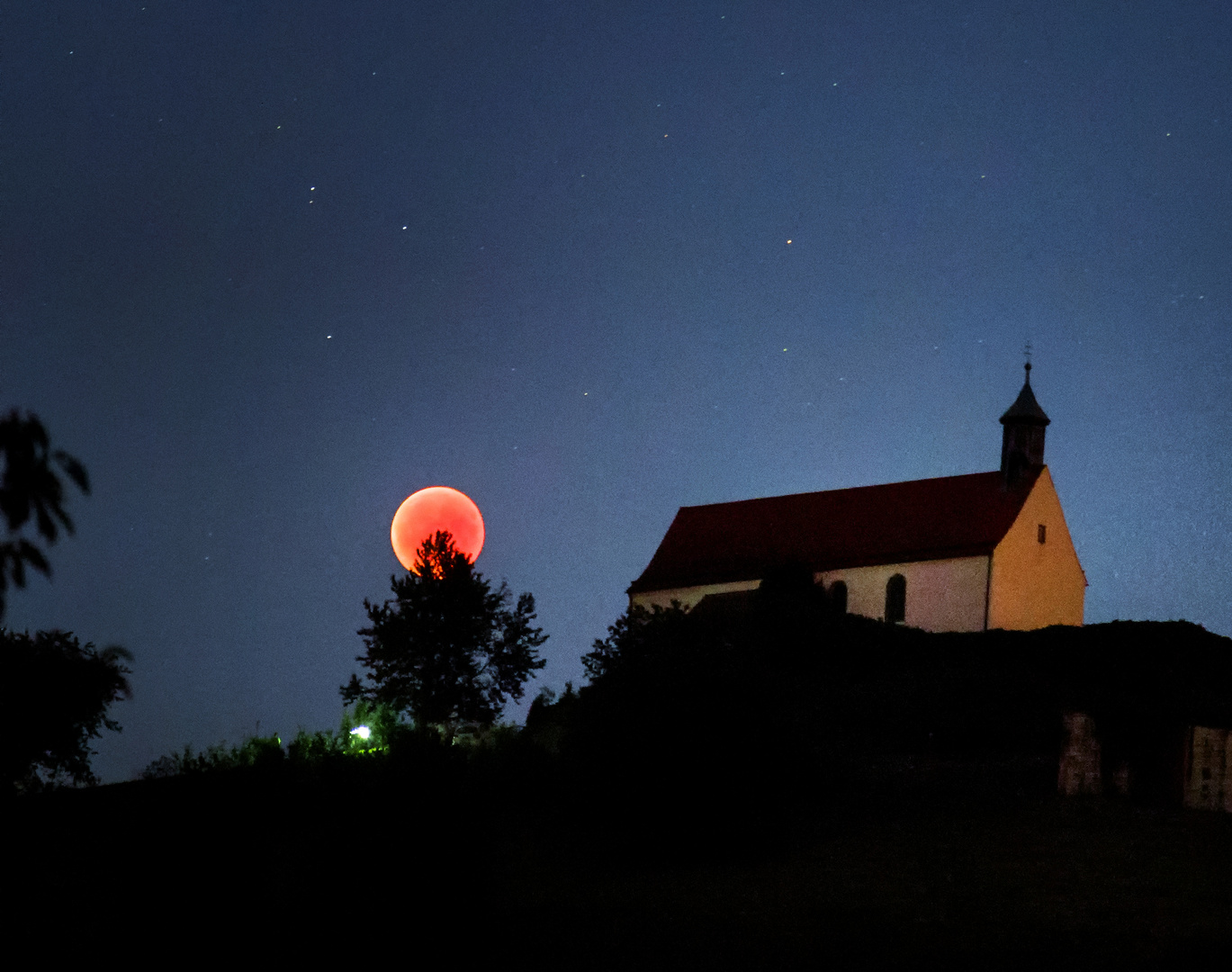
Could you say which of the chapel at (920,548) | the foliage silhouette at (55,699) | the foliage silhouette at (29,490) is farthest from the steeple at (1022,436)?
the foliage silhouette at (29,490)

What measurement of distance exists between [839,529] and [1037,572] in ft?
27.4

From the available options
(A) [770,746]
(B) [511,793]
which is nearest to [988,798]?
(A) [770,746]

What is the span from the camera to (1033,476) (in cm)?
6656

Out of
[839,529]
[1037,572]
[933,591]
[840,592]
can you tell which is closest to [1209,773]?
[933,591]

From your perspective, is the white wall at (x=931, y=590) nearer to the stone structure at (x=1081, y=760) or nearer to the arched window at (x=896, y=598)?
the arched window at (x=896, y=598)

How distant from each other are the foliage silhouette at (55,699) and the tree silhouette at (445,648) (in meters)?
16.9

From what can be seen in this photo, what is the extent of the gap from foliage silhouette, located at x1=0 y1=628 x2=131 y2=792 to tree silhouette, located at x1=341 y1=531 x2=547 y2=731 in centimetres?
1693

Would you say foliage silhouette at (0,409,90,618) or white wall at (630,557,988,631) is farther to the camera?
white wall at (630,557,988,631)

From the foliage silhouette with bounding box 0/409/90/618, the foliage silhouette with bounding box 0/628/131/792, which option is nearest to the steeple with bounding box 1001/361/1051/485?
the foliage silhouette with bounding box 0/628/131/792

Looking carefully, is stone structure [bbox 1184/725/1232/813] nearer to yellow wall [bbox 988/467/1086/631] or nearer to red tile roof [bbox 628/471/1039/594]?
yellow wall [bbox 988/467/1086/631]

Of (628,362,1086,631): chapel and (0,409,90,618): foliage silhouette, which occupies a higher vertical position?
(628,362,1086,631): chapel

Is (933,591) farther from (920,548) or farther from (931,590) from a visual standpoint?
(920,548)

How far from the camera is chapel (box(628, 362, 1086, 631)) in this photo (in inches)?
2459

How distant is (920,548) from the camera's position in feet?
209
